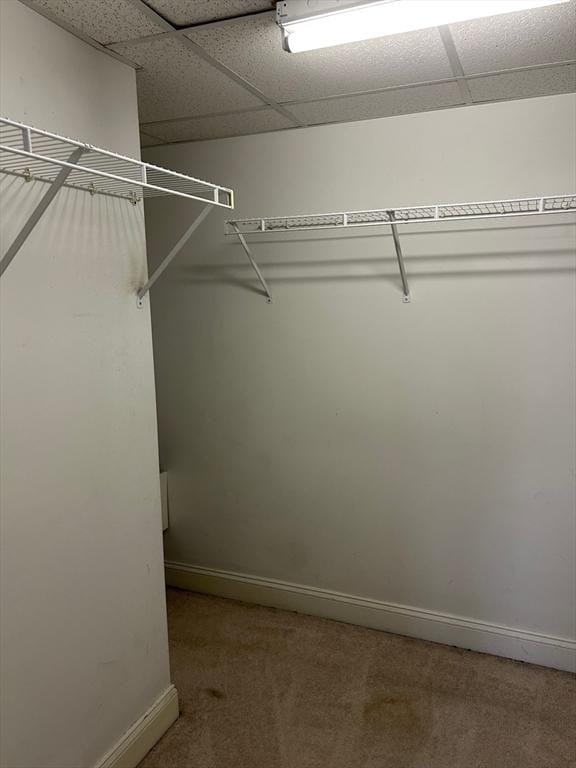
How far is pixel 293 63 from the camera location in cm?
184

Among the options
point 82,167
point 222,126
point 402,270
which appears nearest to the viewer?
point 82,167

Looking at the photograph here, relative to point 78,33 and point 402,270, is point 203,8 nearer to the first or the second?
point 78,33

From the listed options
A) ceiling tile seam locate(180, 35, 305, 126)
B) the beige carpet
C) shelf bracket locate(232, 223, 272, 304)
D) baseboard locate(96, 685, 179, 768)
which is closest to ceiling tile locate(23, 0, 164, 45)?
ceiling tile seam locate(180, 35, 305, 126)

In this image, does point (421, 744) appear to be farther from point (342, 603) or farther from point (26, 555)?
point (26, 555)

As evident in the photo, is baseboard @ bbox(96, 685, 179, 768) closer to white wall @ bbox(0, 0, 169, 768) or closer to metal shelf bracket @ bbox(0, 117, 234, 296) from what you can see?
white wall @ bbox(0, 0, 169, 768)

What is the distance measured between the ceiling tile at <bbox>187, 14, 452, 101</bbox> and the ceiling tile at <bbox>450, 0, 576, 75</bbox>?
81mm

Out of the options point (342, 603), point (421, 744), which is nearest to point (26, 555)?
point (421, 744)

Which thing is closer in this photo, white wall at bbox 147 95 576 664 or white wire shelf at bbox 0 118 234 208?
white wire shelf at bbox 0 118 234 208

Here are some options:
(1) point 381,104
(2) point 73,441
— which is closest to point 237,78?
(1) point 381,104

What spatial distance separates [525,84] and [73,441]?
1.94 m

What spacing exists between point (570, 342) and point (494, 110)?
947mm

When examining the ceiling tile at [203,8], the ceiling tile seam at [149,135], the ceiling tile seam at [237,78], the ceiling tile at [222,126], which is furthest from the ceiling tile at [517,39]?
the ceiling tile seam at [149,135]

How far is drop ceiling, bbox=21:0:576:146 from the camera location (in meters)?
1.54

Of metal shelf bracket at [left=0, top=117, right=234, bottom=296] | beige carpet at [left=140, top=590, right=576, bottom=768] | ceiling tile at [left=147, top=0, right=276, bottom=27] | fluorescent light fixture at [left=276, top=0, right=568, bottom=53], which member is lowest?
beige carpet at [left=140, top=590, right=576, bottom=768]
